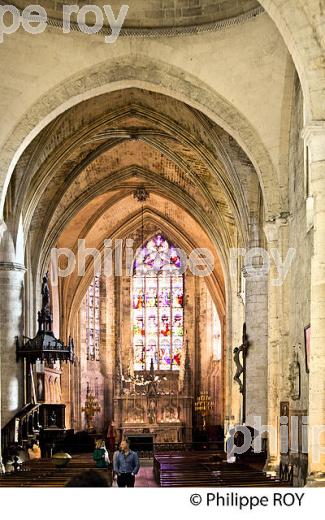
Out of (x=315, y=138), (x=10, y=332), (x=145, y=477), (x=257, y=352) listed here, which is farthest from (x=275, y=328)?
(x=10, y=332)

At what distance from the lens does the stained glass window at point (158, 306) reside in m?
41.1

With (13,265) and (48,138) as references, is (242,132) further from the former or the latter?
(13,265)

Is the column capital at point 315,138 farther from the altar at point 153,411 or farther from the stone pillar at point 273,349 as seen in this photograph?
the altar at point 153,411

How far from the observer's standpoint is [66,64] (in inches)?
799

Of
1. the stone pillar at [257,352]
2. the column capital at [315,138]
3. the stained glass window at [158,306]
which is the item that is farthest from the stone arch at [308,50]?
the stained glass window at [158,306]

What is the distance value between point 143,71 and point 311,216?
7334 mm

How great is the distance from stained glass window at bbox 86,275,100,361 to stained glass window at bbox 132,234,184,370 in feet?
5.00

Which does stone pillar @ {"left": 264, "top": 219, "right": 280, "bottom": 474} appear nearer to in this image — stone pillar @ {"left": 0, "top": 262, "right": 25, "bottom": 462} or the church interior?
the church interior

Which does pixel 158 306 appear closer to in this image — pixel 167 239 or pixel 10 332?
pixel 167 239

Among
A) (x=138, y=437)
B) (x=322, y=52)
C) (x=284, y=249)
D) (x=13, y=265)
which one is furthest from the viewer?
(x=138, y=437)

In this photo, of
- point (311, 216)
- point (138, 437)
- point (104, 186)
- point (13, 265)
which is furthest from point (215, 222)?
point (311, 216)

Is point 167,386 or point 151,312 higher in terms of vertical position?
point 151,312

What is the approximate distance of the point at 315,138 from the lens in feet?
46.4

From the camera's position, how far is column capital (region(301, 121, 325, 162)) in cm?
1412
